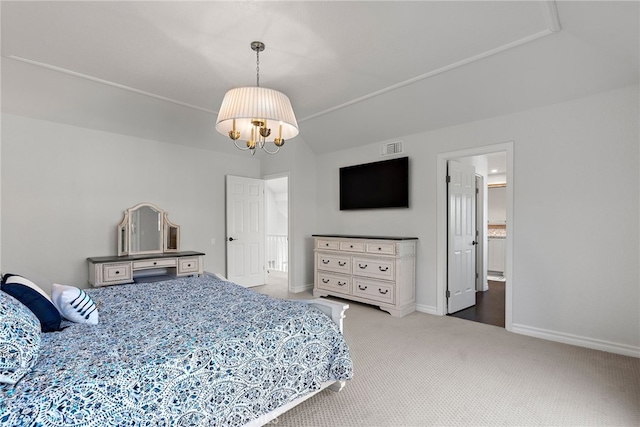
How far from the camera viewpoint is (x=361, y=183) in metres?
5.02

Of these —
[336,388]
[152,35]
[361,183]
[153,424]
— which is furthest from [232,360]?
[361,183]

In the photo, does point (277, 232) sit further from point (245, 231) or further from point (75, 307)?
point (75, 307)

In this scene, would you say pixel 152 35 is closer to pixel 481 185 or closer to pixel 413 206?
pixel 413 206

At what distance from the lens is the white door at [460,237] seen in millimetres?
4285

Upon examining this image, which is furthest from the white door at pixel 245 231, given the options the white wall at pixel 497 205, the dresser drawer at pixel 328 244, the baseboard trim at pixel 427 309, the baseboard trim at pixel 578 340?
the white wall at pixel 497 205

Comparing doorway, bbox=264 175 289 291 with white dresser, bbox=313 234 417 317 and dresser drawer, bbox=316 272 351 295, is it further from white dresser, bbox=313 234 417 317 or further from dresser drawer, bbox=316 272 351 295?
white dresser, bbox=313 234 417 317

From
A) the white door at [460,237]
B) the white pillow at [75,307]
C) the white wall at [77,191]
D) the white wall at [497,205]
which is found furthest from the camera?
the white wall at [497,205]

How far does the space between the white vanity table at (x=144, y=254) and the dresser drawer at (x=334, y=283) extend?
6.03 ft

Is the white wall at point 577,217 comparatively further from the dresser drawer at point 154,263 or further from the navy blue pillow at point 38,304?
the dresser drawer at point 154,263

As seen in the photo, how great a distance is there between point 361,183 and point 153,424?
4.15 m

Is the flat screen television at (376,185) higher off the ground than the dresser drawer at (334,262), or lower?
higher

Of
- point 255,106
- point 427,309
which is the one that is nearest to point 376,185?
point 427,309

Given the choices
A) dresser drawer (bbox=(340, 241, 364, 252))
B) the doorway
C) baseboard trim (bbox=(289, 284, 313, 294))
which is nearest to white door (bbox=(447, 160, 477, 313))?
dresser drawer (bbox=(340, 241, 364, 252))

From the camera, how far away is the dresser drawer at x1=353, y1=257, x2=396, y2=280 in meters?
4.21
